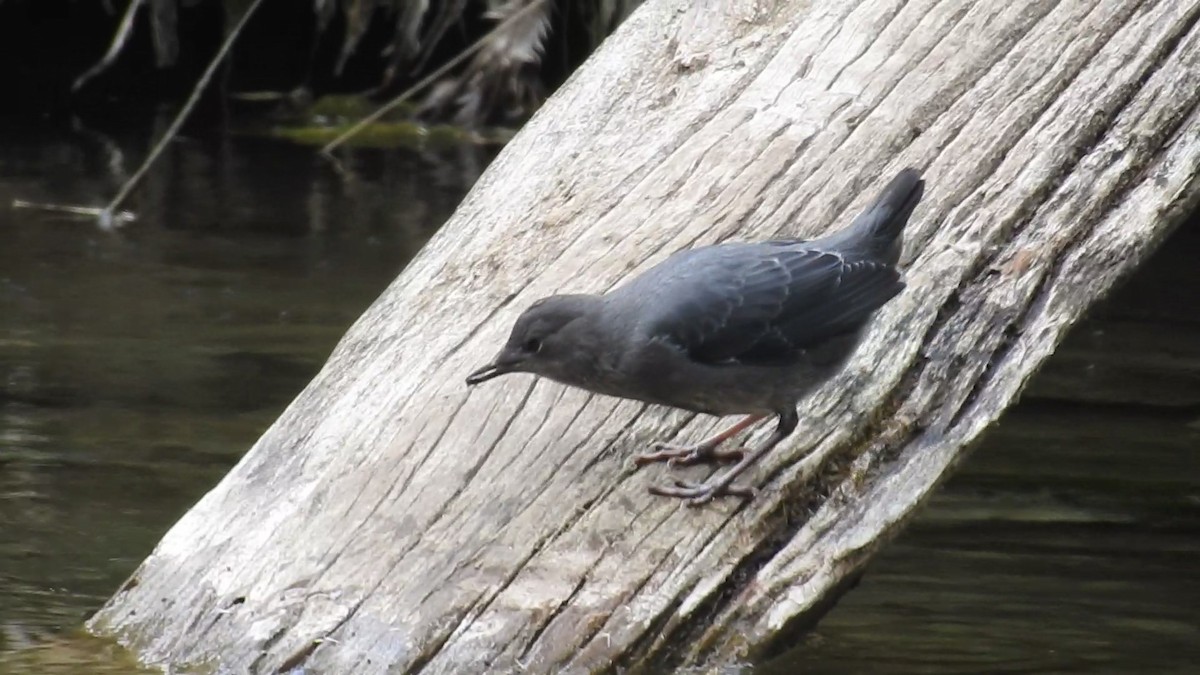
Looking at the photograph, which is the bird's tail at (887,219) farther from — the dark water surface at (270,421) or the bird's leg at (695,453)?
the dark water surface at (270,421)

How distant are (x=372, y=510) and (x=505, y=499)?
289 mm

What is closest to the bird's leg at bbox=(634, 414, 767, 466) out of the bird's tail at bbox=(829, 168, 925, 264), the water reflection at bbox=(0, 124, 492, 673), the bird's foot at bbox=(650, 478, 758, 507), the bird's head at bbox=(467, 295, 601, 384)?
the bird's foot at bbox=(650, 478, 758, 507)

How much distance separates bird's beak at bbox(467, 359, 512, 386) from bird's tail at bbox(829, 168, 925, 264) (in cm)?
89

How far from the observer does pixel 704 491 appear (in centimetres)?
404

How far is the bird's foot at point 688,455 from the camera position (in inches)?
167

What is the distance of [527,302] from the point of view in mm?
4602

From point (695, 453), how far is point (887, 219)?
28.3 inches

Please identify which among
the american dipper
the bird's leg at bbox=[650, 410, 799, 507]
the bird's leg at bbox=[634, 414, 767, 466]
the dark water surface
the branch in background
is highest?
the american dipper

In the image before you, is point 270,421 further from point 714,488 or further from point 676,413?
point 714,488

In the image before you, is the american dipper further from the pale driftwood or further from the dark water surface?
the dark water surface

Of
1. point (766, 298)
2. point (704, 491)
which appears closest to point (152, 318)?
point (766, 298)

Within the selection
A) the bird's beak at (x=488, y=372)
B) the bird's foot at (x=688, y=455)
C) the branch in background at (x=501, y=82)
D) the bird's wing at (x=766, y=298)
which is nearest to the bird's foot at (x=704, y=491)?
the bird's foot at (x=688, y=455)

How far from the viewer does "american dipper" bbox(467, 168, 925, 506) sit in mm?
4102

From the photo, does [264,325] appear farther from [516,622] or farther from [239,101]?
[239,101]
